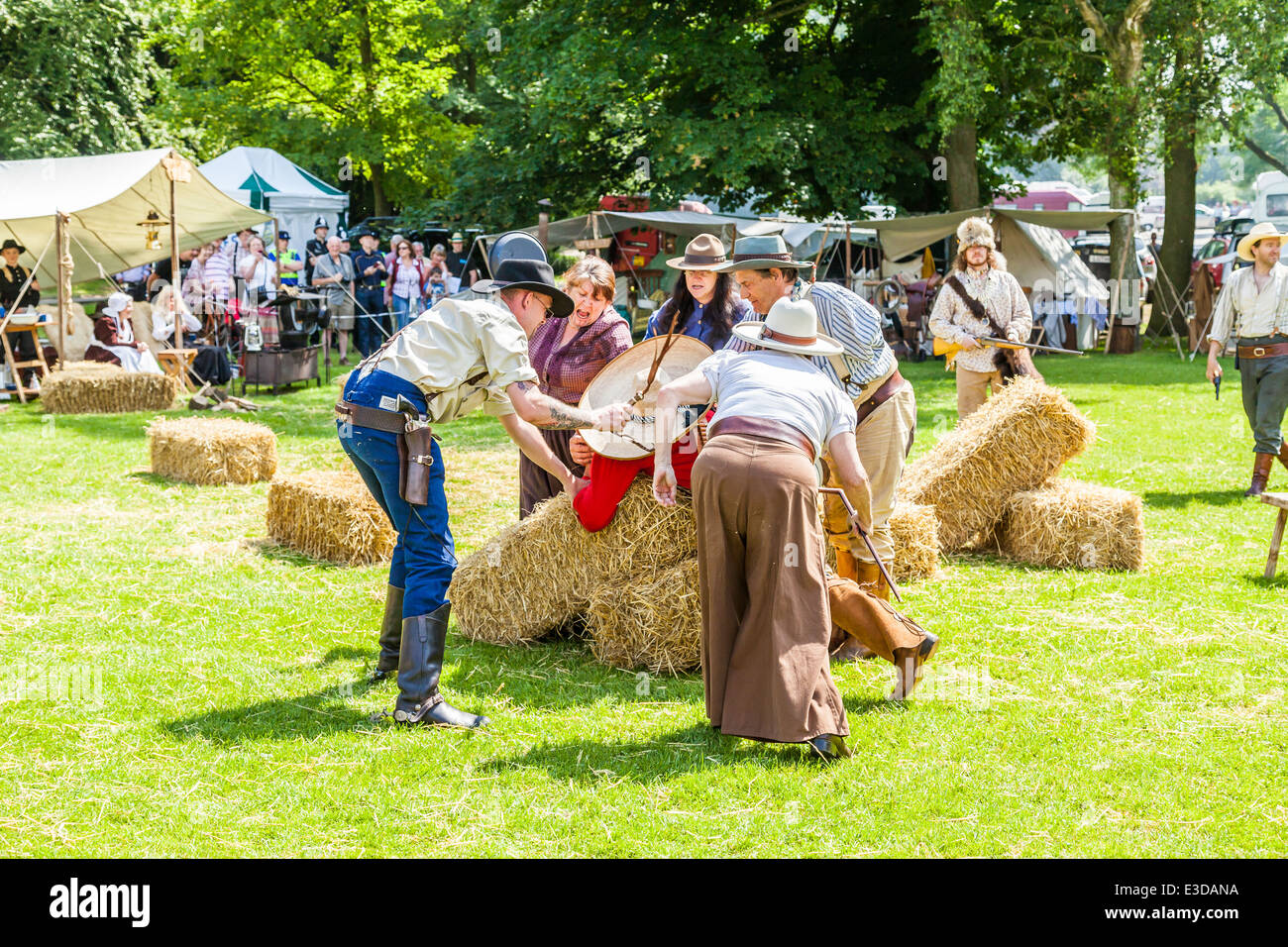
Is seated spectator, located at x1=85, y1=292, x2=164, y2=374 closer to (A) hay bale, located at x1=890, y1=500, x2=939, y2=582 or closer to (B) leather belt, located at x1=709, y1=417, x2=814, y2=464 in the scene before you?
(A) hay bale, located at x1=890, y1=500, x2=939, y2=582

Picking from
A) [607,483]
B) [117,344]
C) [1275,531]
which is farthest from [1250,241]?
[117,344]

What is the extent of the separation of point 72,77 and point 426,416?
3176cm

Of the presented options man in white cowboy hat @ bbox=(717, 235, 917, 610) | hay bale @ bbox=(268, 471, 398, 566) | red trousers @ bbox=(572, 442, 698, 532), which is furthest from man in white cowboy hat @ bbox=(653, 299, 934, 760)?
hay bale @ bbox=(268, 471, 398, 566)

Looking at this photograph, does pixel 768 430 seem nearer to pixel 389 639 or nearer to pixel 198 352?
pixel 389 639

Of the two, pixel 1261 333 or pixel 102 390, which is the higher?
pixel 1261 333

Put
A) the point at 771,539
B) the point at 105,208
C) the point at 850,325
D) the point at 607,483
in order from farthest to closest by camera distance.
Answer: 1. the point at 105,208
2. the point at 607,483
3. the point at 850,325
4. the point at 771,539

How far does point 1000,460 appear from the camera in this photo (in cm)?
768

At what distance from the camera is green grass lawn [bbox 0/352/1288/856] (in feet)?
12.9

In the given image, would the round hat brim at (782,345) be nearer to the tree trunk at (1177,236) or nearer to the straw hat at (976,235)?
the straw hat at (976,235)

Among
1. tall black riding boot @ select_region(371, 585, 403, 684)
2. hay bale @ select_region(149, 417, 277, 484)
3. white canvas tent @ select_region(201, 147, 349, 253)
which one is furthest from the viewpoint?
white canvas tent @ select_region(201, 147, 349, 253)

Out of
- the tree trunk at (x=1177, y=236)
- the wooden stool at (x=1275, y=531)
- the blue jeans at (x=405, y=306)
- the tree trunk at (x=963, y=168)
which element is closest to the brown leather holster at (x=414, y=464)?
the wooden stool at (x=1275, y=531)

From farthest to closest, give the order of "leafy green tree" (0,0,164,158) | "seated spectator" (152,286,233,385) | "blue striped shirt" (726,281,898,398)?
"leafy green tree" (0,0,164,158) → "seated spectator" (152,286,233,385) → "blue striped shirt" (726,281,898,398)

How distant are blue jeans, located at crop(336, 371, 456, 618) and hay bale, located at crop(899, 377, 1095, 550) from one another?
12.5ft

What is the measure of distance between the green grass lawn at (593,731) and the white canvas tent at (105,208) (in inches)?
398
